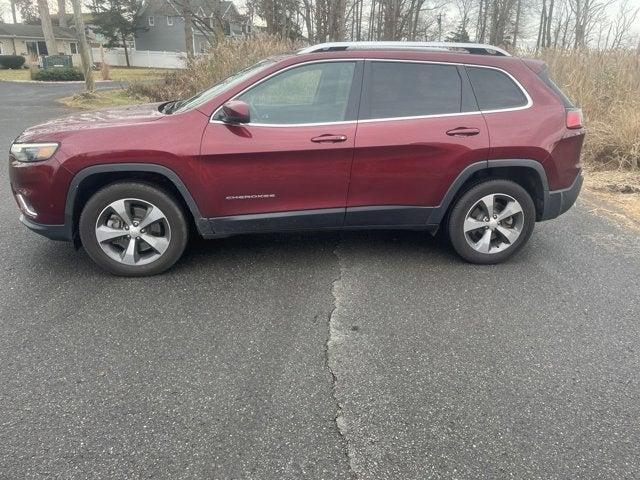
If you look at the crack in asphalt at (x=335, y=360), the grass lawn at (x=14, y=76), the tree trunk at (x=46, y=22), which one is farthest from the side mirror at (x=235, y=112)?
the tree trunk at (x=46, y=22)

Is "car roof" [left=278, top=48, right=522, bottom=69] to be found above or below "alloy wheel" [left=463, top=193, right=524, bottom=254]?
above

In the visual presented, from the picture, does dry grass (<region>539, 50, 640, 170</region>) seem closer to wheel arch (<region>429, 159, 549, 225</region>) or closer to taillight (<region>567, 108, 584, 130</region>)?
taillight (<region>567, 108, 584, 130</region>)

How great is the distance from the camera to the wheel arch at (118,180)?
368cm

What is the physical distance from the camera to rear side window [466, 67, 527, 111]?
4.14 m

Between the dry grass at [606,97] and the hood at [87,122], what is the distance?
293 inches

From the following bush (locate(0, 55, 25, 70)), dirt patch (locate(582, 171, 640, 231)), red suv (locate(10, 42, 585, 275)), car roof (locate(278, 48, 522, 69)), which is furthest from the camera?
bush (locate(0, 55, 25, 70))

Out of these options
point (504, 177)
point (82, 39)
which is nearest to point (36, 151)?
point (504, 177)

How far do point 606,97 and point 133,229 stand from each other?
9.07m

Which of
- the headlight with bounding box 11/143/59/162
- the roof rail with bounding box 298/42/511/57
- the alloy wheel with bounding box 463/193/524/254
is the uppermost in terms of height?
the roof rail with bounding box 298/42/511/57

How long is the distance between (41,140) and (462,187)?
11.0 ft

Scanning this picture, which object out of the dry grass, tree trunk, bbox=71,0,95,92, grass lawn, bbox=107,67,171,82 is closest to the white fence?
grass lawn, bbox=107,67,171,82

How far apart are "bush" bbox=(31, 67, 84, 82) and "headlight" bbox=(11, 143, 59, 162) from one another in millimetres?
29874

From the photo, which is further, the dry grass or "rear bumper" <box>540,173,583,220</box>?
the dry grass

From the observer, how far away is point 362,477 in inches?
85.3
